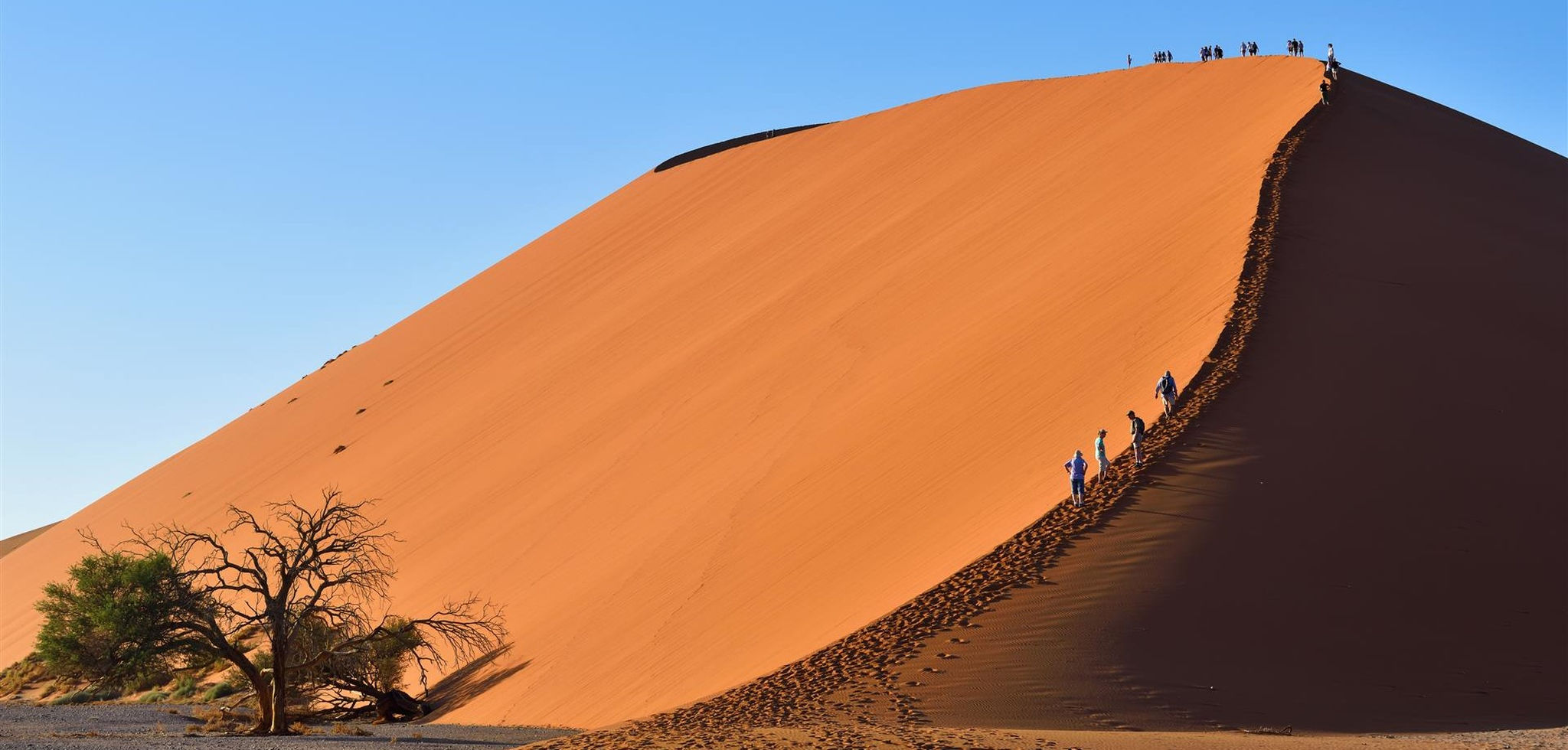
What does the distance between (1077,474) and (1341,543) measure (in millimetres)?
2667

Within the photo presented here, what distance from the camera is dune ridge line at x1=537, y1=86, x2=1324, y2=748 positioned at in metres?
12.5

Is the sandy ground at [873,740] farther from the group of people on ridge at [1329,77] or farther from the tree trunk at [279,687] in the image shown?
the group of people on ridge at [1329,77]

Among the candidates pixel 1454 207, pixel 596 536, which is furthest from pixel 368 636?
pixel 1454 207

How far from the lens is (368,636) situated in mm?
16641

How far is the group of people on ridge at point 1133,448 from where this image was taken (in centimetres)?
1511

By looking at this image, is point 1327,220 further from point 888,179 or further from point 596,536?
point 888,179

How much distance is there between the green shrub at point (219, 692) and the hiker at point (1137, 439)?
1324cm

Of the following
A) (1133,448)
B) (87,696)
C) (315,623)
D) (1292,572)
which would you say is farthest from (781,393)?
(87,696)

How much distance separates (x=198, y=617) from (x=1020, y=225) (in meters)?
16.1

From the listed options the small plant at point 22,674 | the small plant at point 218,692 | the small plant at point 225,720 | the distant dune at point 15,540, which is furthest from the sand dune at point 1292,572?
the distant dune at point 15,540

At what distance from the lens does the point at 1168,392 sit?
1684cm

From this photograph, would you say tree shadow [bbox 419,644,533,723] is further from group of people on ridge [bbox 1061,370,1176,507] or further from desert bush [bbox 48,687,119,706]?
group of people on ridge [bbox 1061,370,1176,507]

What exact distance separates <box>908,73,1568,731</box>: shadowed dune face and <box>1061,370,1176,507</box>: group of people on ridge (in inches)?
15.0

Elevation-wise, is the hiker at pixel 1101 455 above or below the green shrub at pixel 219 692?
below
